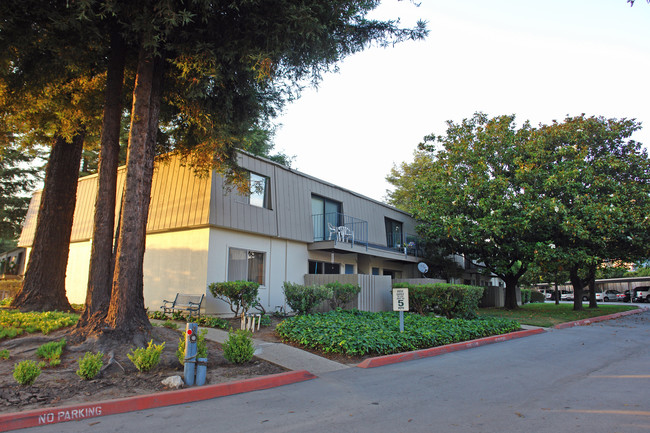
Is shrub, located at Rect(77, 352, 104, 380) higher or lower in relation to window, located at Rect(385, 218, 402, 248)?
lower

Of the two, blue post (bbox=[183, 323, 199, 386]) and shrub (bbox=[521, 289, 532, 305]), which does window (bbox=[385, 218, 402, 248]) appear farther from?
blue post (bbox=[183, 323, 199, 386])

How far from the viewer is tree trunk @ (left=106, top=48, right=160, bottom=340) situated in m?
7.35

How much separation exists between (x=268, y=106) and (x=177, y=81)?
2.92 meters

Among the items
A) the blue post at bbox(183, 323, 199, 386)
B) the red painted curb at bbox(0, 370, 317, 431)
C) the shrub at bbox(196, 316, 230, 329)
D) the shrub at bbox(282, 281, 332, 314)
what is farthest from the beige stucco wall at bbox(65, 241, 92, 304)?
the red painted curb at bbox(0, 370, 317, 431)

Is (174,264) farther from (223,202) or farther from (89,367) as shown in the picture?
(89,367)

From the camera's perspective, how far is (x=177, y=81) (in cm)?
1021

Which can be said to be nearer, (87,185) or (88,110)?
(88,110)

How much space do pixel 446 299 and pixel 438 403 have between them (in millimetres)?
9946

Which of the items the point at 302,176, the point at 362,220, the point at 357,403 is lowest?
the point at 357,403

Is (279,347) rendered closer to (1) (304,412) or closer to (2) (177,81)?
(1) (304,412)

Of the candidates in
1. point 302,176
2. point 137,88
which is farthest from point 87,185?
point 137,88

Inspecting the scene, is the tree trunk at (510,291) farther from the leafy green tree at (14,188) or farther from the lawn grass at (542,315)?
the leafy green tree at (14,188)

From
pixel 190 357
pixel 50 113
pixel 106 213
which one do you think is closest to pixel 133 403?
pixel 190 357

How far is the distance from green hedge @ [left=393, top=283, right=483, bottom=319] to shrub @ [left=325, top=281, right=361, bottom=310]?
251cm
